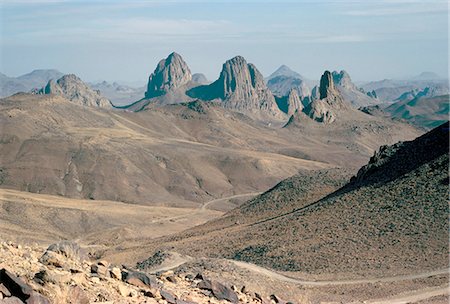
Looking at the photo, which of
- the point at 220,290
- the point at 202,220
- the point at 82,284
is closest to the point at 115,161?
the point at 202,220

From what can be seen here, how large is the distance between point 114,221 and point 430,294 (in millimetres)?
64728

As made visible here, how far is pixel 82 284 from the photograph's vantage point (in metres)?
17.5

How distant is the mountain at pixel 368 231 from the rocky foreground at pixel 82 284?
17053 millimetres

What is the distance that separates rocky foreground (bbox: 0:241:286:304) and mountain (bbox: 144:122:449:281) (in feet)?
55.9

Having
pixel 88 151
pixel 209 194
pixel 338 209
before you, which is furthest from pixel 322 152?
pixel 338 209

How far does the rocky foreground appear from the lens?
50.5ft

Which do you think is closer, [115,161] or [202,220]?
[202,220]

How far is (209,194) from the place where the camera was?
5010 inches

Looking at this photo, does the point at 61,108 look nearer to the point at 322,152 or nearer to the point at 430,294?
the point at 322,152

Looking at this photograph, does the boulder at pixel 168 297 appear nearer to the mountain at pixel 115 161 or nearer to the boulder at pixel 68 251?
the boulder at pixel 68 251

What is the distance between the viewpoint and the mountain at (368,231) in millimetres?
38969

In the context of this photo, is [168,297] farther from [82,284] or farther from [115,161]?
[115,161]

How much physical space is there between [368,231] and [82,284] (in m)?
29.4

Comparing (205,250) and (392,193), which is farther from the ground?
(392,193)
